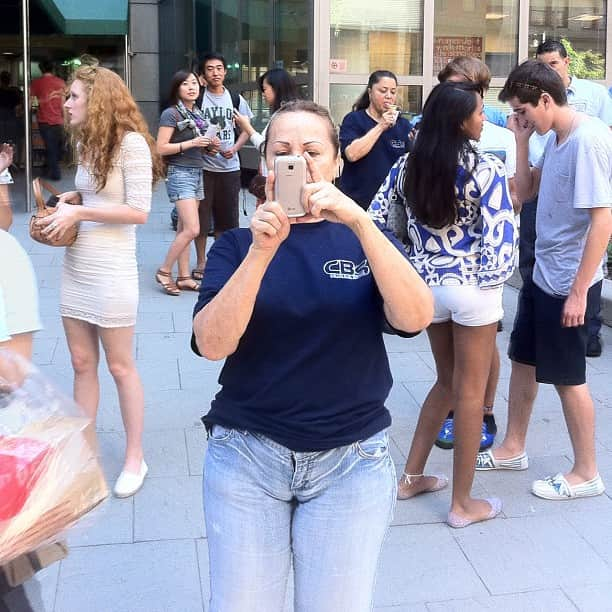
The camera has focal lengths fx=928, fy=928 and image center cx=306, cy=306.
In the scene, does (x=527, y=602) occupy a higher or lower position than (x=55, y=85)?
lower

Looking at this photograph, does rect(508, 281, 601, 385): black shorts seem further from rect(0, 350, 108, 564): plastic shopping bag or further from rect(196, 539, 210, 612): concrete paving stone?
rect(0, 350, 108, 564): plastic shopping bag

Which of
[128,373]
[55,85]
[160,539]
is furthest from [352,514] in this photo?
[55,85]

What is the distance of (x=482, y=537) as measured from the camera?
3926 mm

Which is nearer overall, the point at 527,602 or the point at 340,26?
the point at 527,602

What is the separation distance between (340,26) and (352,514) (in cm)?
996

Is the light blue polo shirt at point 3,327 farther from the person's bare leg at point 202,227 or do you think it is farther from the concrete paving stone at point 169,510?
the person's bare leg at point 202,227

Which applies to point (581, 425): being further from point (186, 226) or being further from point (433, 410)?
point (186, 226)

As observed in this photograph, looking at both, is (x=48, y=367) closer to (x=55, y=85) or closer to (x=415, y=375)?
(x=415, y=375)

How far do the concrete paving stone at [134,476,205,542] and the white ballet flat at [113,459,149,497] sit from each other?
0.04 metres

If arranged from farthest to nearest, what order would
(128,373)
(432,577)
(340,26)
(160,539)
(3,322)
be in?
(340,26), (128,373), (160,539), (432,577), (3,322)

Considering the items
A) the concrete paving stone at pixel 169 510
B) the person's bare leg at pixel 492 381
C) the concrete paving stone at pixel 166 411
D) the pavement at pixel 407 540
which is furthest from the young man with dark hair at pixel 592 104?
the concrete paving stone at pixel 169 510

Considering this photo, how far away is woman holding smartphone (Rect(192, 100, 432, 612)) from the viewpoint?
7.40 ft

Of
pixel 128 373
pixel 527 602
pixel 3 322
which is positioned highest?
pixel 3 322

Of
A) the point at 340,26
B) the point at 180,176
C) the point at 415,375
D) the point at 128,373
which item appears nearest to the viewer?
the point at 128,373
